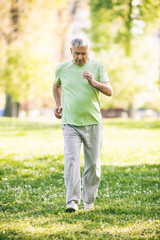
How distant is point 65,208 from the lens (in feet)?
17.0

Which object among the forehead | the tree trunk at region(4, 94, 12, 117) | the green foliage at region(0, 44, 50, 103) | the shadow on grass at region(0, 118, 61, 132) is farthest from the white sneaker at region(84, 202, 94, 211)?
the tree trunk at region(4, 94, 12, 117)

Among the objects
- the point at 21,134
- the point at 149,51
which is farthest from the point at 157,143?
the point at 149,51

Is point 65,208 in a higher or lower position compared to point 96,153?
lower

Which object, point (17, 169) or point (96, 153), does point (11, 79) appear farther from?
point (96, 153)

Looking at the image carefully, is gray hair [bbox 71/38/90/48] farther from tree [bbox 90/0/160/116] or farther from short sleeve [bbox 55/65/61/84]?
tree [bbox 90/0/160/116]

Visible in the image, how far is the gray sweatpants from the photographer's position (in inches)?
193

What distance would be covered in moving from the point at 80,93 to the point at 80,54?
513mm

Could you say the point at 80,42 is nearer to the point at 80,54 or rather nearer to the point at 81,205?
the point at 80,54

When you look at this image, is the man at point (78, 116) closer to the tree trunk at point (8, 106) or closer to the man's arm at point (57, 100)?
the man's arm at point (57, 100)

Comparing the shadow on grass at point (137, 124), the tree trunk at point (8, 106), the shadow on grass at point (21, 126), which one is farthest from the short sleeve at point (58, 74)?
the tree trunk at point (8, 106)

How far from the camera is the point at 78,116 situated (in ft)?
16.3

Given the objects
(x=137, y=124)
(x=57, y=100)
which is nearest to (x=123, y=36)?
(x=137, y=124)

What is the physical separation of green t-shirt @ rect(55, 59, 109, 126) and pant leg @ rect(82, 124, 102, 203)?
14 cm

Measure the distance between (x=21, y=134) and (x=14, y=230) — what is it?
11199 millimetres
